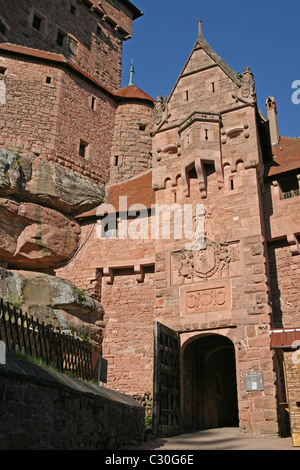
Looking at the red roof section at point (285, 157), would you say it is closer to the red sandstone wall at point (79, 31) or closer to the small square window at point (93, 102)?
the small square window at point (93, 102)

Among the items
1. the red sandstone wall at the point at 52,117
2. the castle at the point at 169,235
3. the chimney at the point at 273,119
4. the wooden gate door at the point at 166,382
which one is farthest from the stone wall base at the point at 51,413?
the chimney at the point at 273,119

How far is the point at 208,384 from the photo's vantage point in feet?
57.1

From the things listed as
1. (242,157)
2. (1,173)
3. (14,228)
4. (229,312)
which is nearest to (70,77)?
(1,173)

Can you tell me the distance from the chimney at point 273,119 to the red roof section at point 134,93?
6.13 m

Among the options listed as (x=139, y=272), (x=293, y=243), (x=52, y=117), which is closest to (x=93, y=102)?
(x=52, y=117)

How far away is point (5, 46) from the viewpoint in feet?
71.5

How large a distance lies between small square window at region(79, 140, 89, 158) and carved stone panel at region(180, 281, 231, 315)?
949cm

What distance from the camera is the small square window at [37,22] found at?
84.6 feet

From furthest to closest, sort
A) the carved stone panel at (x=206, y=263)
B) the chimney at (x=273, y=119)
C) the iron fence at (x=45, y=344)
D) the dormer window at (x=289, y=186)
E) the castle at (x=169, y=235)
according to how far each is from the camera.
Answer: the chimney at (x=273, y=119) → the dormer window at (x=289, y=186) → the carved stone panel at (x=206, y=263) → the castle at (x=169, y=235) → the iron fence at (x=45, y=344)

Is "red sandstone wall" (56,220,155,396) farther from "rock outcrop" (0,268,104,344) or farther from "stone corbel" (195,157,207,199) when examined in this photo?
"stone corbel" (195,157,207,199)

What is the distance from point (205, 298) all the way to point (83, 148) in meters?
10.6

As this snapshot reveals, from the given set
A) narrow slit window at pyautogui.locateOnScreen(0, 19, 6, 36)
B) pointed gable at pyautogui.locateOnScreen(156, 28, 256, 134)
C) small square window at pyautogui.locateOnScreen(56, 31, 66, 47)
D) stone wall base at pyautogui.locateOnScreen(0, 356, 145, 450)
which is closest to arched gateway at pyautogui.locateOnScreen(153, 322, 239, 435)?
stone wall base at pyautogui.locateOnScreen(0, 356, 145, 450)

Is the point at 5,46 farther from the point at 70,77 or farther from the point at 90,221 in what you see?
the point at 90,221
